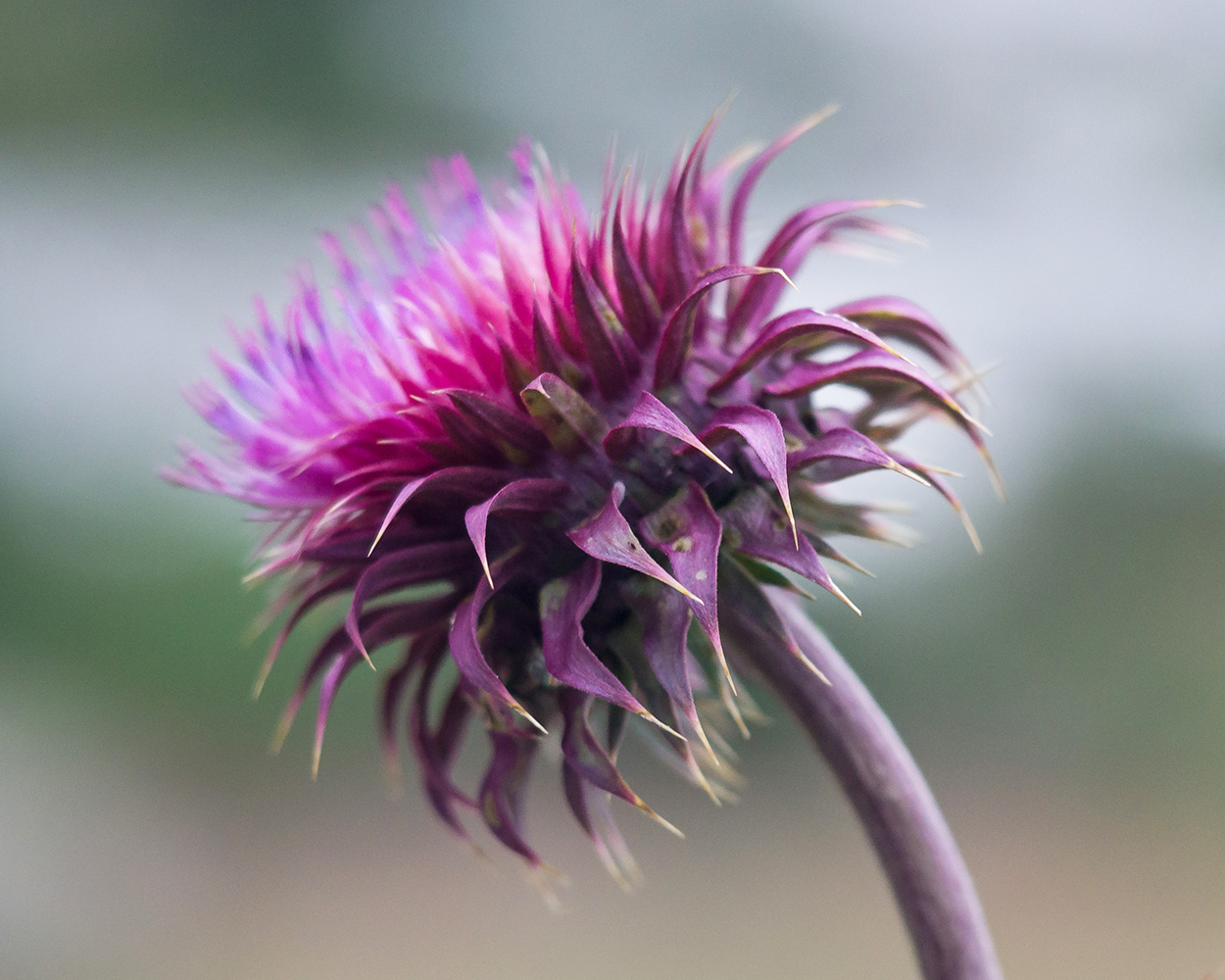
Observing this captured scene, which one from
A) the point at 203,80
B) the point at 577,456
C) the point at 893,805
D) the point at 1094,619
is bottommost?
the point at 1094,619

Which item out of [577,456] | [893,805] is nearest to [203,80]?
[577,456]

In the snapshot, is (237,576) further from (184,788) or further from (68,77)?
(68,77)

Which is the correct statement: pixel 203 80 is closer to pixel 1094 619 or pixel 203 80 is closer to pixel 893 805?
pixel 1094 619

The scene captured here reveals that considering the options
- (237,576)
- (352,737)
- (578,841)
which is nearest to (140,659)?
(237,576)

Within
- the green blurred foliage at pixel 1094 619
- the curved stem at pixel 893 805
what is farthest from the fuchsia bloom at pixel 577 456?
the green blurred foliage at pixel 1094 619

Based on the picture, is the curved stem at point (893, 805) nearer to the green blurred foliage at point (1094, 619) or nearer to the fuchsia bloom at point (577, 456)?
the fuchsia bloom at point (577, 456)

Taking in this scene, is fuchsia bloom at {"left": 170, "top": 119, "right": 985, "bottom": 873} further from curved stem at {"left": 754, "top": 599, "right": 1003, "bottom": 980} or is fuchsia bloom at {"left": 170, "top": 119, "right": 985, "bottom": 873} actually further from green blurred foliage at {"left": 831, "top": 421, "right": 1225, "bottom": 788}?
green blurred foliage at {"left": 831, "top": 421, "right": 1225, "bottom": 788}
